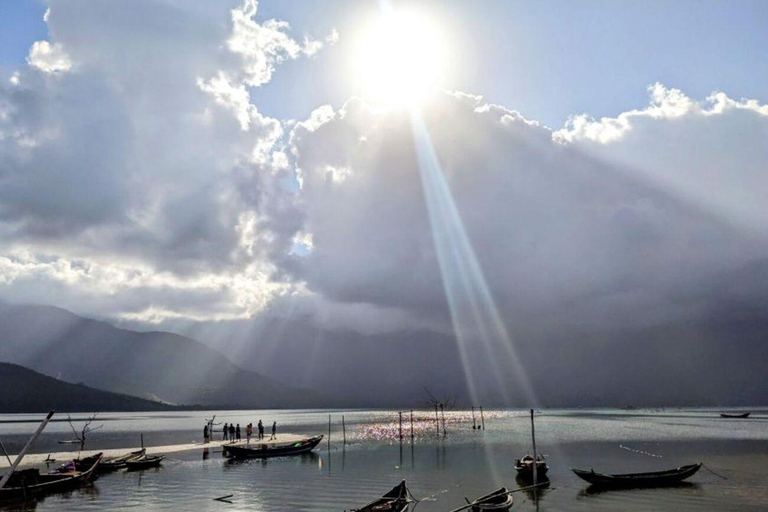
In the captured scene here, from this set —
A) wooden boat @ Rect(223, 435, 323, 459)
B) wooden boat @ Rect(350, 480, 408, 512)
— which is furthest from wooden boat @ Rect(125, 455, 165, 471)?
wooden boat @ Rect(350, 480, 408, 512)

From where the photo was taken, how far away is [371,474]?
164 feet

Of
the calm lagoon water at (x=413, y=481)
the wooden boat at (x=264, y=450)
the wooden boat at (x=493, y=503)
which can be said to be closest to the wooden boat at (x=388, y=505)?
the calm lagoon water at (x=413, y=481)

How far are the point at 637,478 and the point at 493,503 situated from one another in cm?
1850

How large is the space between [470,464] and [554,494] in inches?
680

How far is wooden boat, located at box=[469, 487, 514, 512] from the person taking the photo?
3145cm

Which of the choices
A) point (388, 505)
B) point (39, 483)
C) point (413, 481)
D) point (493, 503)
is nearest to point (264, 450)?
point (413, 481)

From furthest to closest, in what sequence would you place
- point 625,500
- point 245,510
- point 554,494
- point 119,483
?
point 119,483 → point 554,494 → point 625,500 → point 245,510

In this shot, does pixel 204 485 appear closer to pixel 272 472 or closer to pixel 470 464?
pixel 272 472

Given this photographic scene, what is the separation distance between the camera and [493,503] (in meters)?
33.1

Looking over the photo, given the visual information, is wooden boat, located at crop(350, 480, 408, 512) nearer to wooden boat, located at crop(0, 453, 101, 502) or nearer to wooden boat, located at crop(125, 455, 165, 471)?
wooden boat, located at crop(0, 453, 101, 502)

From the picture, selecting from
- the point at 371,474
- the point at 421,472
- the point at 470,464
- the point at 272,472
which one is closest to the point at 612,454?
the point at 470,464

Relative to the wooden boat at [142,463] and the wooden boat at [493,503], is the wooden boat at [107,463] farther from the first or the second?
the wooden boat at [493,503]

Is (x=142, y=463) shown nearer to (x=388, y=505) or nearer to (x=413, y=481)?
(x=413, y=481)

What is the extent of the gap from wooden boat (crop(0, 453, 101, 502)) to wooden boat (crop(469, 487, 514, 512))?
2984cm
